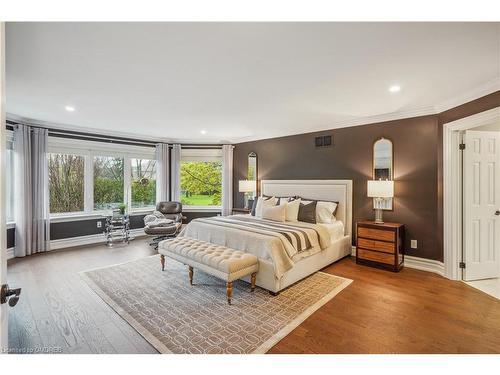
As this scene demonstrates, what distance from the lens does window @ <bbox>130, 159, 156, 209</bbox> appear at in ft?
19.9

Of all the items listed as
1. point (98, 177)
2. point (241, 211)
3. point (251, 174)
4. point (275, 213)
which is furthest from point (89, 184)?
point (275, 213)

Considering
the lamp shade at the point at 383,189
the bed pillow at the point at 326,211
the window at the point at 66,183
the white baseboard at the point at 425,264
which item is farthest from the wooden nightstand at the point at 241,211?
the window at the point at 66,183

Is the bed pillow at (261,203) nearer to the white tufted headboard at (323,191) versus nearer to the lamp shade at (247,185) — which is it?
the white tufted headboard at (323,191)

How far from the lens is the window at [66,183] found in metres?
4.95

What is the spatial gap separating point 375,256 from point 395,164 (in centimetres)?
152

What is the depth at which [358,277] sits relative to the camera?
11.3 ft

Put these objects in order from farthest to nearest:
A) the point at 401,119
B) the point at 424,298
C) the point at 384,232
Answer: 1. the point at 401,119
2. the point at 384,232
3. the point at 424,298

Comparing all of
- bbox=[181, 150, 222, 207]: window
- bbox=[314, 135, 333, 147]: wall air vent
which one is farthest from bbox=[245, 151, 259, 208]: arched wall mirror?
bbox=[314, 135, 333, 147]: wall air vent

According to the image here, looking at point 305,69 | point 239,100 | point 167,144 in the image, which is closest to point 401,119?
point 305,69

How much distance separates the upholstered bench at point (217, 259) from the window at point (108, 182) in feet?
9.94

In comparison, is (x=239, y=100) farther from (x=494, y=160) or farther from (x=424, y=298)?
(x=494, y=160)
